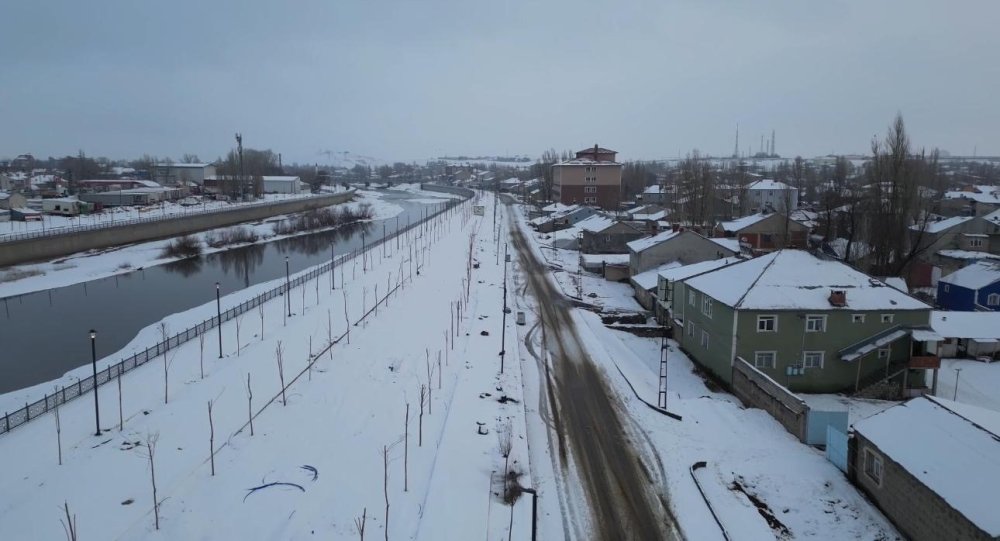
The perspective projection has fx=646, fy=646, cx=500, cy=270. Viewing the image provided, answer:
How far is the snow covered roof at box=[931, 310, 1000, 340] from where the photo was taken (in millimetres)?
17062

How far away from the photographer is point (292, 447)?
10820mm

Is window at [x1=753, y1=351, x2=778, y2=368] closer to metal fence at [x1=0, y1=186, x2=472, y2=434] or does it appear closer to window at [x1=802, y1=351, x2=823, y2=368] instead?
window at [x1=802, y1=351, x2=823, y2=368]

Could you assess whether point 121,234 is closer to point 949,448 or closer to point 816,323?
point 816,323

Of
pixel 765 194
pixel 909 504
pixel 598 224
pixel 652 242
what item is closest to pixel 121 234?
pixel 598 224

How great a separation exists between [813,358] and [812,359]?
0.03 meters

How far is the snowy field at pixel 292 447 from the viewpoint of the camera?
8.62 metres

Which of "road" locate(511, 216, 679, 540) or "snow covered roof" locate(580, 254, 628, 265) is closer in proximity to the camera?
"road" locate(511, 216, 679, 540)

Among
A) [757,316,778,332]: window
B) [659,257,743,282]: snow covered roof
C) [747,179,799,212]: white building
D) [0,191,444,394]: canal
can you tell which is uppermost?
[747,179,799,212]: white building

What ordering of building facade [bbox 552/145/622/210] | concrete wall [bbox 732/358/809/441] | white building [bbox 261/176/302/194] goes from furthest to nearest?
white building [bbox 261/176/302/194] → building facade [bbox 552/145/622/210] → concrete wall [bbox 732/358/809/441]

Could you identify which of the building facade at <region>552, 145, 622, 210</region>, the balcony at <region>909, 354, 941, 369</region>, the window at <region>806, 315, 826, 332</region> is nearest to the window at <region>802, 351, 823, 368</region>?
the window at <region>806, 315, 826, 332</region>

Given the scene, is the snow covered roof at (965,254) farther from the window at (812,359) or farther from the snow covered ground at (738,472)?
the snow covered ground at (738,472)

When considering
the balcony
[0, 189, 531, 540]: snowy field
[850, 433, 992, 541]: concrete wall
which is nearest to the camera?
[850, 433, 992, 541]: concrete wall

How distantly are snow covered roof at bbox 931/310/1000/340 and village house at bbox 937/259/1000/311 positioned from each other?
13.1ft

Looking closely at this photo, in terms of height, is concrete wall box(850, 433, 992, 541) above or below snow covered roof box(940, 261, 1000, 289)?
below
